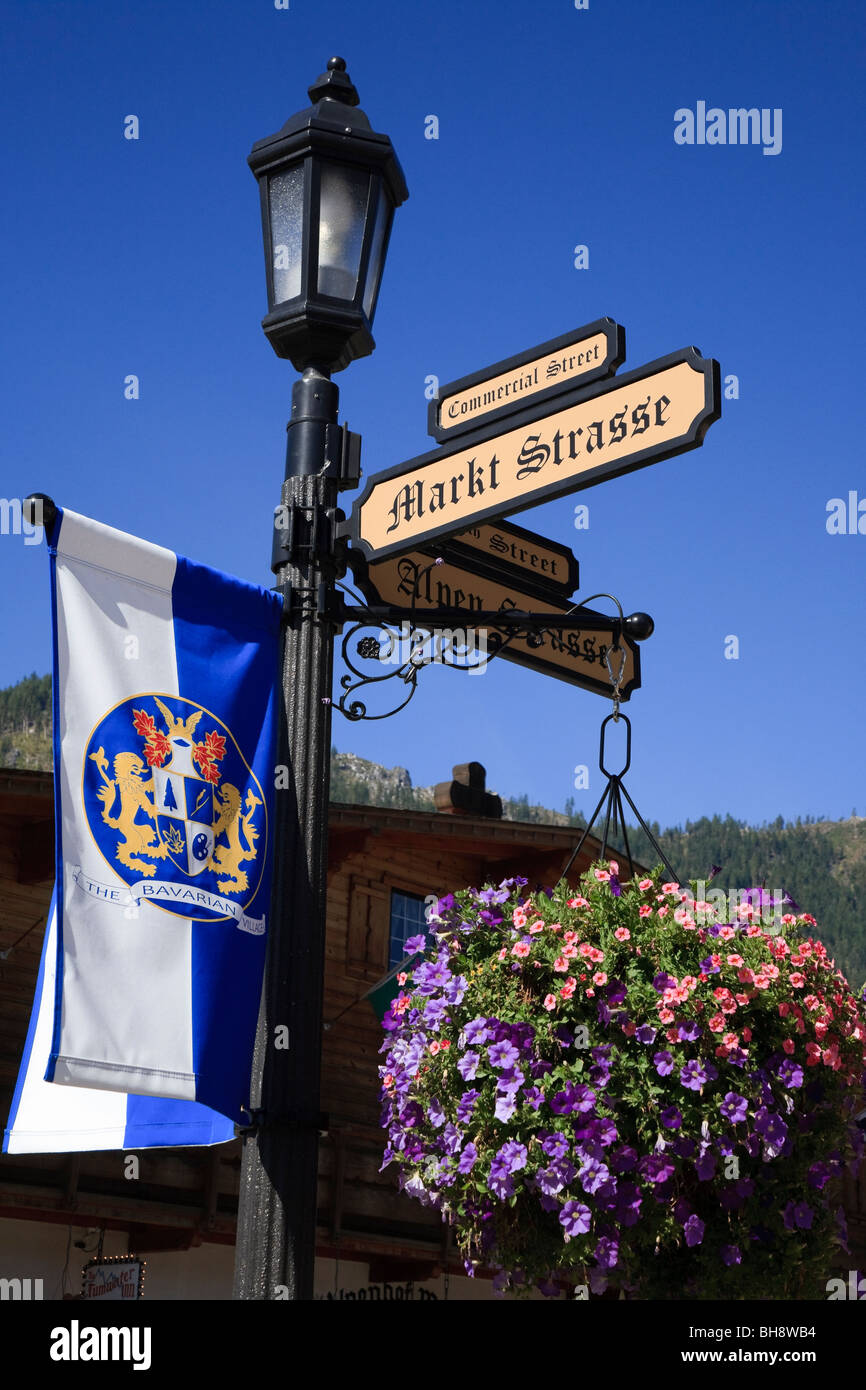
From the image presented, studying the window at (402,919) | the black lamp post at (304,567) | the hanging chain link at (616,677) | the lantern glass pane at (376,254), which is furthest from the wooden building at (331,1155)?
the lantern glass pane at (376,254)

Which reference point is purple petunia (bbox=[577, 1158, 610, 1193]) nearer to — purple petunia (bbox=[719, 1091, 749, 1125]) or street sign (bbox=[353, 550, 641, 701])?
purple petunia (bbox=[719, 1091, 749, 1125])

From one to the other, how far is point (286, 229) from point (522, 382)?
3.18 ft

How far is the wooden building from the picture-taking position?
478 inches

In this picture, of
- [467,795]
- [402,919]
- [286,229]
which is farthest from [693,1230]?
[467,795]

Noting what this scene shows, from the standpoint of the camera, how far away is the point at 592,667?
522 centimetres

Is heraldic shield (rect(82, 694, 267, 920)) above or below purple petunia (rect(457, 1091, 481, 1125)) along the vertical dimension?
above

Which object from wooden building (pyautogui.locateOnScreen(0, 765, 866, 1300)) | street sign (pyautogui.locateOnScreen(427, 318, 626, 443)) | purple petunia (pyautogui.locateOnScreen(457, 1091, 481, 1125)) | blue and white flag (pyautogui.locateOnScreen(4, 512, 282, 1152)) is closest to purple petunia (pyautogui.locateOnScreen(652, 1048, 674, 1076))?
purple petunia (pyautogui.locateOnScreen(457, 1091, 481, 1125))

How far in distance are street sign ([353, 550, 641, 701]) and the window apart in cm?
1107

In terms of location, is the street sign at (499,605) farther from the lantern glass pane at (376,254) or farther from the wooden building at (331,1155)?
the wooden building at (331,1155)

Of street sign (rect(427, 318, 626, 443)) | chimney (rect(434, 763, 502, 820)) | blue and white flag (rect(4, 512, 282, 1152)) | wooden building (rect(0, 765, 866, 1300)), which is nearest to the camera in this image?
blue and white flag (rect(4, 512, 282, 1152))

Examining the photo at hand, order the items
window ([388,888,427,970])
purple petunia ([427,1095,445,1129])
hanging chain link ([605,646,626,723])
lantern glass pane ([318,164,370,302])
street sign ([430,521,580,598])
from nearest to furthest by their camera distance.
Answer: purple petunia ([427,1095,445,1129]), lantern glass pane ([318,164,370,302]), hanging chain link ([605,646,626,723]), street sign ([430,521,580,598]), window ([388,888,427,970])

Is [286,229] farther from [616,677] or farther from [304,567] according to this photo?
[616,677]

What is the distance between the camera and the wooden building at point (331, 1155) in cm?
1214
